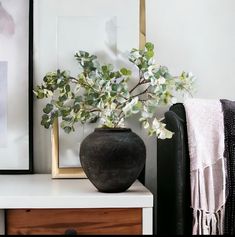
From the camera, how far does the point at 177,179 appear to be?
1.42 m

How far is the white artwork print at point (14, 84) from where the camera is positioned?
5.88 ft

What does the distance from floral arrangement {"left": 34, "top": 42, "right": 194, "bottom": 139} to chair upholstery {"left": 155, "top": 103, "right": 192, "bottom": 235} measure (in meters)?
0.04

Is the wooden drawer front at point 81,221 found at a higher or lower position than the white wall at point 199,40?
lower

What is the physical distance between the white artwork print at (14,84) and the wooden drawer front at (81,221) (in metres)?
0.44

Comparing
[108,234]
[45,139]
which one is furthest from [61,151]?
[108,234]

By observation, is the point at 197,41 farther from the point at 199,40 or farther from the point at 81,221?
the point at 81,221

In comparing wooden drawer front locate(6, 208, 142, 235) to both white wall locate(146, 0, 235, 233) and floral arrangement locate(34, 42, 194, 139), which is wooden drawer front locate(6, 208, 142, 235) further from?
white wall locate(146, 0, 235, 233)

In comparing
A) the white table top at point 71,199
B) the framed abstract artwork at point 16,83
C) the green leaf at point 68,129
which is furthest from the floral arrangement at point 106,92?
the white table top at point 71,199

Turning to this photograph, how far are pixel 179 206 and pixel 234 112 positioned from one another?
1.22ft

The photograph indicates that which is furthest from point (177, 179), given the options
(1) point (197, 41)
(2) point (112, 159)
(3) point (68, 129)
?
(1) point (197, 41)

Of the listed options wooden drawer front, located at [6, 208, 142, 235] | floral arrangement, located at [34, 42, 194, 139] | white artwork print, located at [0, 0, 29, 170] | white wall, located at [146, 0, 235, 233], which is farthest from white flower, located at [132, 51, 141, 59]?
wooden drawer front, located at [6, 208, 142, 235]

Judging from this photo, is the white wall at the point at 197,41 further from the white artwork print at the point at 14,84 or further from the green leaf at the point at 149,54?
the white artwork print at the point at 14,84

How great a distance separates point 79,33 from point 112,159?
62 centimetres

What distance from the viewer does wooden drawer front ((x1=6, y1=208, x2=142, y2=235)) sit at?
139 cm
